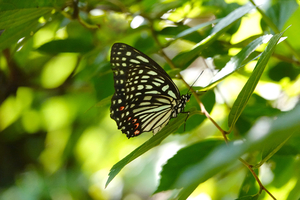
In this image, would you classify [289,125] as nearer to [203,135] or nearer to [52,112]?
[203,135]

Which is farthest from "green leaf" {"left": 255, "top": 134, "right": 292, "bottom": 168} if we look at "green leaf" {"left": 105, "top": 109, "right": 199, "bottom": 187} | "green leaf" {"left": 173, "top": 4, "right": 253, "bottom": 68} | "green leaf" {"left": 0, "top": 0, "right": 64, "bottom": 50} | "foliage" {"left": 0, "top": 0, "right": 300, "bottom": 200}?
"green leaf" {"left": 0, "top": 0, "right": 64, "bottom": 50}

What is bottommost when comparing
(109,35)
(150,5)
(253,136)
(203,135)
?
(203,135)

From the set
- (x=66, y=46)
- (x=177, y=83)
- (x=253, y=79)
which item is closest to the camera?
(x=253, y=79)

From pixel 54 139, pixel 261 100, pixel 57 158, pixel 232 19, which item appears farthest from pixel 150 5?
pixel 57 158

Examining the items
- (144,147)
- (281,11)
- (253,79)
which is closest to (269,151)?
(253,79)

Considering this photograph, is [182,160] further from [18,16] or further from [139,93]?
[18,16]

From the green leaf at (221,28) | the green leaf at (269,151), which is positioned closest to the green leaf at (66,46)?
the green leaf at (221,28)
